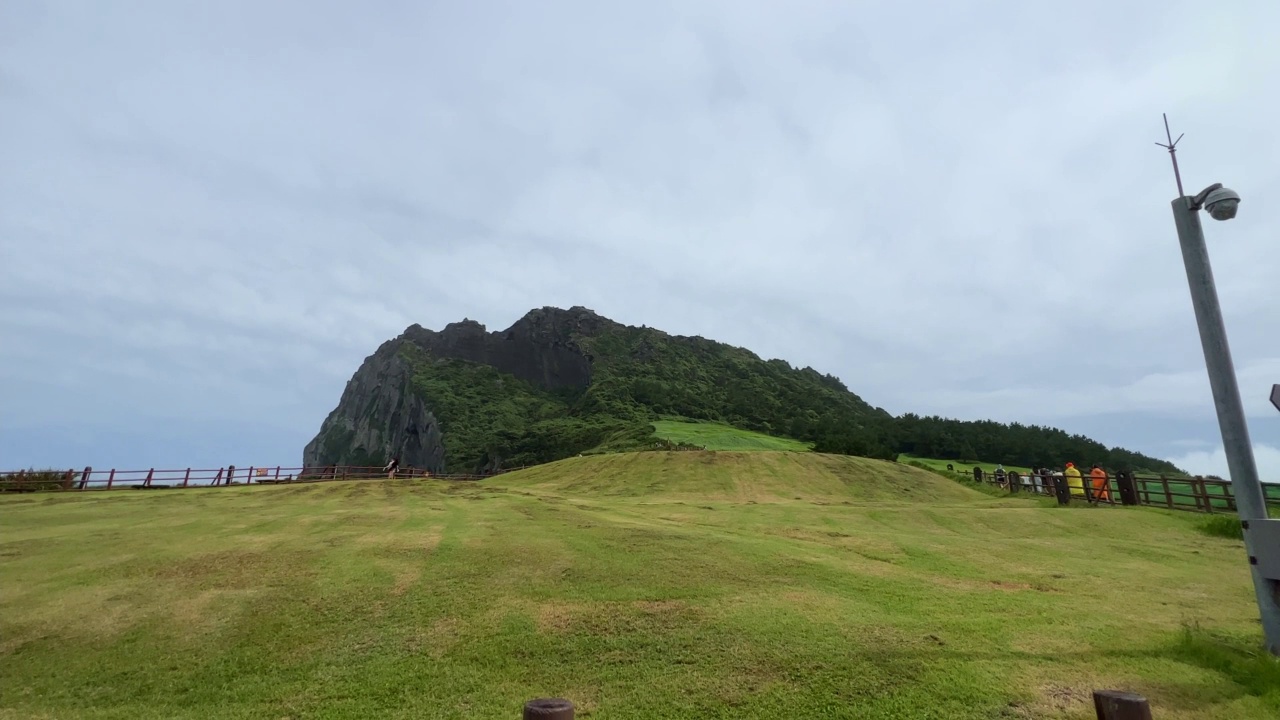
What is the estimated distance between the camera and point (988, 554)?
1404 cm

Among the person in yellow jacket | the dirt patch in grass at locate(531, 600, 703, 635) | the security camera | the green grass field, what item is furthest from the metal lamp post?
the person in yellow jacket

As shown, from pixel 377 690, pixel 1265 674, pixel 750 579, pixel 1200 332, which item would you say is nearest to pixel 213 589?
pixel 377 690

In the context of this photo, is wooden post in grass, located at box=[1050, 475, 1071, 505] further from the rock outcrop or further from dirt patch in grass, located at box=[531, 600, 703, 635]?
the rock outcrop

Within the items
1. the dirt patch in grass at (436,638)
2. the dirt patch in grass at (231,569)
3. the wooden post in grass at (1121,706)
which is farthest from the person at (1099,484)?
the dirt patch in grass at (231,569)

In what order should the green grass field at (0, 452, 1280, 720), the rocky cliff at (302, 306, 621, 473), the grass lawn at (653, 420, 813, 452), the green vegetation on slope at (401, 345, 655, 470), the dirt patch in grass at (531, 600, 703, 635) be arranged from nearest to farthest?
1. the green grass field at (0, 452, 1280, 720)
2. the dirt patch in grass at (531, 600, 703, 635)
3. the grass lawn at (653, 420, 813, 452)
4. the green vegetation on slope at (401, 345, 655, 470)
5. the rocky cliff at (302, 306, 621, 473)

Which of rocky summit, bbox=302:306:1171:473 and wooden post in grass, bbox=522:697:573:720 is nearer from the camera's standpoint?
wooden post in grass, bbox=522:697:573:720

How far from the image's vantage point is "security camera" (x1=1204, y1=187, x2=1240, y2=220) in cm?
780

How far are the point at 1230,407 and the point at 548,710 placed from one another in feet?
28.5

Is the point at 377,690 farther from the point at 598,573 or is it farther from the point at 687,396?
the point at 687,396

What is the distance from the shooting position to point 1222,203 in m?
7.86

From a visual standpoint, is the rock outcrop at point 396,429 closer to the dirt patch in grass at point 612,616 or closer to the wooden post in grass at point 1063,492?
the wooden post in grass at point 1063,492

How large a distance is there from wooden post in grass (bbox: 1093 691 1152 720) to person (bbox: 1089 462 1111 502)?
2564cm

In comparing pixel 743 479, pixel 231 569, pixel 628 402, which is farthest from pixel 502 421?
pixel 231 569

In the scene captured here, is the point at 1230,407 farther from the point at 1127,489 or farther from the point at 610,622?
the point at 1127,489
